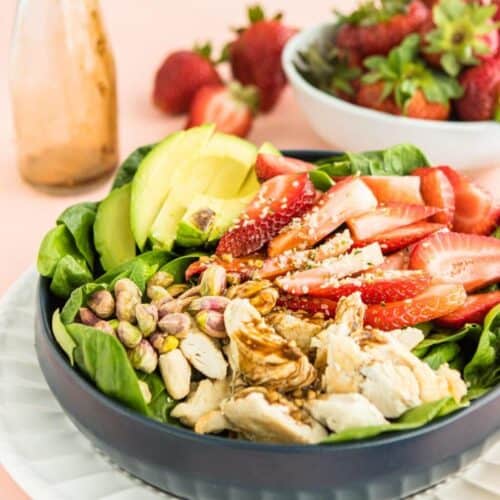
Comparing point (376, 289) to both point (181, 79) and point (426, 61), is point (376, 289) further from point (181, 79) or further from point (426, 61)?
point (181, 79)

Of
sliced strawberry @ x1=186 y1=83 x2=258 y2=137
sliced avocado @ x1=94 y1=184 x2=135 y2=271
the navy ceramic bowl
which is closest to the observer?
the navy ceramic bowl

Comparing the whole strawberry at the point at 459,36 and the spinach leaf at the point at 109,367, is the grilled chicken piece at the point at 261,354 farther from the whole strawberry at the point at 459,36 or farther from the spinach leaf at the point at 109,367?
the whole strawberry at the point at 459,36

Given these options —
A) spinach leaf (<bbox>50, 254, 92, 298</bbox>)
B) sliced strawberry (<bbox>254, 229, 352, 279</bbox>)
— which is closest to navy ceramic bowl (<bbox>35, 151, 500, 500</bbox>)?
spinach leaf (<bbox>50, 254, 92, 298</bbox>)

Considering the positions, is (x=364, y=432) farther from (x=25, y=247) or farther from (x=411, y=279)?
(x=25, y=247)

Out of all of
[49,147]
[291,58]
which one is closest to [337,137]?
[291,58]

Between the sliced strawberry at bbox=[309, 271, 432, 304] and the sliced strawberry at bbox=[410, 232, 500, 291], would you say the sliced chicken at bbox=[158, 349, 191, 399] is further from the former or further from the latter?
the sliced strawberry at bbox=[410, 232, 500, 291]

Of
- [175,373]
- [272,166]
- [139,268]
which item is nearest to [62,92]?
[272,166]
